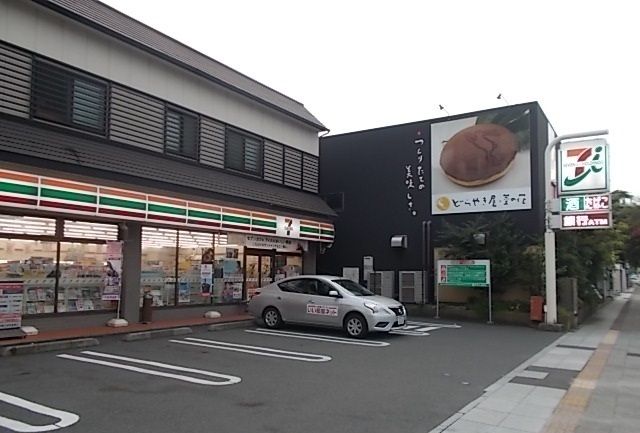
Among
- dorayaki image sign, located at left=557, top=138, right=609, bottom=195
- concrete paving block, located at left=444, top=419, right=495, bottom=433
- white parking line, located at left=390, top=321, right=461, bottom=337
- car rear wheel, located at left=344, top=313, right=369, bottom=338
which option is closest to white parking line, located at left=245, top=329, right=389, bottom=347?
car rear wheel, located at left=344, top=313, right=369, bottom=338

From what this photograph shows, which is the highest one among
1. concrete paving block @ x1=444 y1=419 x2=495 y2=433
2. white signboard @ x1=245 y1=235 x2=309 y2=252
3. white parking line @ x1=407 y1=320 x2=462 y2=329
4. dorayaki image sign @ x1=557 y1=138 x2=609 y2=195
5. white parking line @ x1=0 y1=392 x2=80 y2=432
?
dorayaki image sign @ x1=557 y1=138 x2=609 y2=195

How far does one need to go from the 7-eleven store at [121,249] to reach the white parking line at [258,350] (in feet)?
8.02

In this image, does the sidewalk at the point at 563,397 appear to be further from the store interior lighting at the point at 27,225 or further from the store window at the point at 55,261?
the store interior lighting at the point at 27,225

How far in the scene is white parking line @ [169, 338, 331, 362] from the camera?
393 inches

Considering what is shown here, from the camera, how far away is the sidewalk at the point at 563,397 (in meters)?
6.02

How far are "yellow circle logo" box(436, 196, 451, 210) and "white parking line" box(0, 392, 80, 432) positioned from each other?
15600 mm

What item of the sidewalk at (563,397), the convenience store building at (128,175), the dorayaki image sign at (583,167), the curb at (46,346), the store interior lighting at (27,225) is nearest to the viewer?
the sidewalk at (563,397)

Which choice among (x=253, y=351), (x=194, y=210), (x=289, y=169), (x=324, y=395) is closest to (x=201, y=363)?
(x=253, y=351)

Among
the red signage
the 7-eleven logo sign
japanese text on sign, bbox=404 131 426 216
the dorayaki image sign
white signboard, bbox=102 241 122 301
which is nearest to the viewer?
white signboard, bbox=102 241 122 301

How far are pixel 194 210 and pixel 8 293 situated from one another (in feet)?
15.7

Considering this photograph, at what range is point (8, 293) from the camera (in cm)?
1015

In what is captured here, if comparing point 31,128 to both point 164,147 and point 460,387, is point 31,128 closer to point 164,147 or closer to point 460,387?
point 164,147

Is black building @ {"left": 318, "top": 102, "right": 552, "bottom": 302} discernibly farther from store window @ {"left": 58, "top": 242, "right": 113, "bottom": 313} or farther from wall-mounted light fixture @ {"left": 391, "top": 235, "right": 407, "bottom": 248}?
store window @ {"left": 58, "top": 242, "right": 113, "bottom": 313}

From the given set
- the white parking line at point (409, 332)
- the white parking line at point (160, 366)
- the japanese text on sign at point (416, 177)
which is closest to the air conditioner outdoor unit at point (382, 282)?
the japanese text on sign at point (416, 177)
